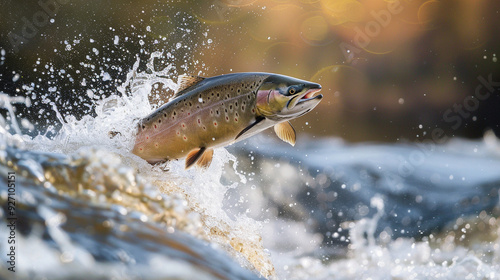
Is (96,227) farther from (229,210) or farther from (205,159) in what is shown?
(229,210)

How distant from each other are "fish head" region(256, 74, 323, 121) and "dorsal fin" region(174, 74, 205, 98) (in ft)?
1.60

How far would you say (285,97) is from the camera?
9.20ft

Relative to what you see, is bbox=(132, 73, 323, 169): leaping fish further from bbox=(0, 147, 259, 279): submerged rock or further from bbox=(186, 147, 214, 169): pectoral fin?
bbox=(0, 147, 259, 279): submerged rock

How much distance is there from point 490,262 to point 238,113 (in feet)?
19.3

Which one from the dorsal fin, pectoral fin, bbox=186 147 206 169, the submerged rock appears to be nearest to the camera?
the submerged rock

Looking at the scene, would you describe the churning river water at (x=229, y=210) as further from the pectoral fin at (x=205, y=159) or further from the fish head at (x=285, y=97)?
the fish head at (x=285, y=97)

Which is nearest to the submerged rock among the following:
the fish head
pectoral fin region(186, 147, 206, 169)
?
pectoral fin region(186, 147, 206, 169)

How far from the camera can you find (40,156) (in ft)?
6.73

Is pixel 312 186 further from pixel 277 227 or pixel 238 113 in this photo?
pixel 238 113

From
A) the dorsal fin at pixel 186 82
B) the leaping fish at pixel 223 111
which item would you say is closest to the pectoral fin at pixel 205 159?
the leaping fish at pixel 223 111

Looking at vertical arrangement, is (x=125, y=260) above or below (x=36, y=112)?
below

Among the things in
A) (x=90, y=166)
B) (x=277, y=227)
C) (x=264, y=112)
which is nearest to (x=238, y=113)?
(x=264, y=112)

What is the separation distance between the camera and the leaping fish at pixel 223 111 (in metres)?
2.81

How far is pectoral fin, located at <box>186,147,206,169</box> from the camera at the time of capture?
2.92 meters
